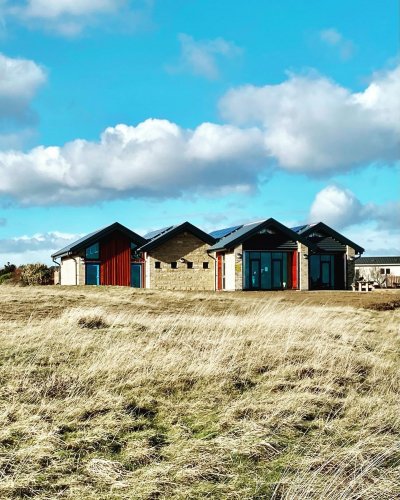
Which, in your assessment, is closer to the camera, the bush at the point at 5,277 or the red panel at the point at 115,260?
the red panel at the point at 115,260

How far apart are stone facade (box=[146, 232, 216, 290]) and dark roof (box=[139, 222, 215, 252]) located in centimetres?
30

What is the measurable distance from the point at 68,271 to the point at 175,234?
921 cm

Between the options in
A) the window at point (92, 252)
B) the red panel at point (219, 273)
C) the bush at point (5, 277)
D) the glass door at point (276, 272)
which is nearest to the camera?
the window at point (92, 252)

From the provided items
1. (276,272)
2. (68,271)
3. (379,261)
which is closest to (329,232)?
(276,272)

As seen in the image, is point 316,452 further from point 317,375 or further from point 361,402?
point 317,375

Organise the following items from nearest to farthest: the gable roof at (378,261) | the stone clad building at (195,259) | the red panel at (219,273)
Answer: the stone clad building at (195,259)
the red panel at (219,273)
the gable roof at (378,261)

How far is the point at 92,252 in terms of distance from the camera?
3769 cm

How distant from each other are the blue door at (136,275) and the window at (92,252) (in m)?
2.61

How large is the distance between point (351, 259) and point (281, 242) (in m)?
6.39

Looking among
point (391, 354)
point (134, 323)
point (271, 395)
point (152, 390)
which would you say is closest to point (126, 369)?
point (152, 390)

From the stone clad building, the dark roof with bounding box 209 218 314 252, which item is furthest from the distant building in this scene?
the dark roof with bounding box 209 218 314 252

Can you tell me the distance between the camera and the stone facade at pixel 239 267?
36594 mm

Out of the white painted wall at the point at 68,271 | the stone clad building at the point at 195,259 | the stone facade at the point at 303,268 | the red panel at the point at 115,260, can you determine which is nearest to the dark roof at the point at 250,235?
the stone clad building at the point at 195,259

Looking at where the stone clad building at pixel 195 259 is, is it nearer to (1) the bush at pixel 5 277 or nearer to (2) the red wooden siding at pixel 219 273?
(2) the red wooden siding at pixel 219 273
